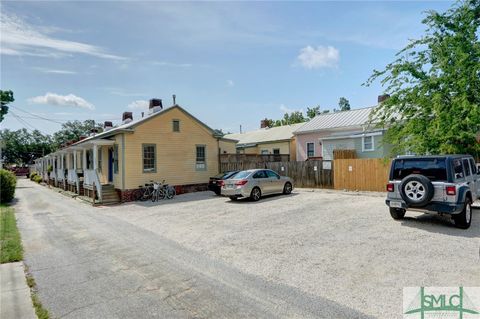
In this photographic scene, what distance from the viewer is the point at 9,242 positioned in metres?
8.38

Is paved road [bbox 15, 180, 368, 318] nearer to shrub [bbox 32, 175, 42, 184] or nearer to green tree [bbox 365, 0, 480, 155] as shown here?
green tree [bbox 365, 0, 480, 155]

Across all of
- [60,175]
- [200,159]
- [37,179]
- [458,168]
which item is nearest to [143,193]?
[200,159]

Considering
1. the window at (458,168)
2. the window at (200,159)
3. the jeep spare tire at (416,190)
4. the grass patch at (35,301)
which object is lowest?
the grass patch at (35,301)

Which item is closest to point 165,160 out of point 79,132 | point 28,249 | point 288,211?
point 288,211

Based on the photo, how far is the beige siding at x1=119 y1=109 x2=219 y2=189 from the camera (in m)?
18.0

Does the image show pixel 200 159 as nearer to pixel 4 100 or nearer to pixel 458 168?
pixel 458 168

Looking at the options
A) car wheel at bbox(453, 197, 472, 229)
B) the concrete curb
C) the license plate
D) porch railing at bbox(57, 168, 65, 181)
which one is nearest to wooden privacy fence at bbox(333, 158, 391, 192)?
the license plate

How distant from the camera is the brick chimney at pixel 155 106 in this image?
68.8ft

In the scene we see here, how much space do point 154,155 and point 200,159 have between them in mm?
3454

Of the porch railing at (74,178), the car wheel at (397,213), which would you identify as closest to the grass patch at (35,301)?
the car wheel at (397,213)

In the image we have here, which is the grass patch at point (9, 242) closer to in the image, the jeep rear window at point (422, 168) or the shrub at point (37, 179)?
the jeep rear window at point (422, 168)

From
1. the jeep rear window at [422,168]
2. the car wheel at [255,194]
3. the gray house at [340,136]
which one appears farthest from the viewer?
the gray house at [340,136]

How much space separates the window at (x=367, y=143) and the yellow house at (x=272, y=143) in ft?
26.4

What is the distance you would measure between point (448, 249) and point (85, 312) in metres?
7.02
